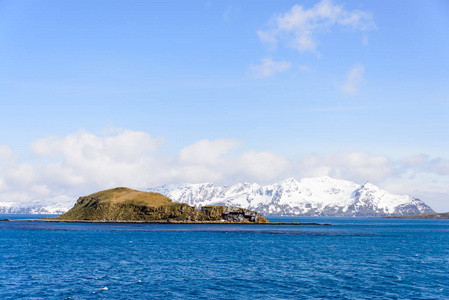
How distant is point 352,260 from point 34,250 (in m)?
74.3

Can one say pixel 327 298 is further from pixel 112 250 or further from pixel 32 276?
pixel 112 250

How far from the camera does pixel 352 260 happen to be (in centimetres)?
8456

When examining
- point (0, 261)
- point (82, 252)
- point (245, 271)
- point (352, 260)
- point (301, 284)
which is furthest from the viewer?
point (82, 252)

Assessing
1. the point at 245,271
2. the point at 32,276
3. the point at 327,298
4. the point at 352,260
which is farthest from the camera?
the point at 352,260

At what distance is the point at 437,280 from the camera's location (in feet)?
206

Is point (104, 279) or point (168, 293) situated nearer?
point (168, 293)

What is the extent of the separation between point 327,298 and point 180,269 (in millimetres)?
29213

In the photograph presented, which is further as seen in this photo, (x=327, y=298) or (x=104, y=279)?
(x=104, y=279)

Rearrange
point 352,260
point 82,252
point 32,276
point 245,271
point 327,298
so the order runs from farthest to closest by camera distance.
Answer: point 82,252 < point 352,260 < point 245,271 < point 32,276 < point 327,298

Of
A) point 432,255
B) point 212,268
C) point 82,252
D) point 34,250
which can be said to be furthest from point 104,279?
point 432,255

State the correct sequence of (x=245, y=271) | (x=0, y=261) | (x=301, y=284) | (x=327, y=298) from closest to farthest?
(x=327, y=298), (x=301, y=284), (x=245, y=271), (x=0, y=261)

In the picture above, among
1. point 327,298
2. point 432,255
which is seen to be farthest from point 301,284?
point 432,255

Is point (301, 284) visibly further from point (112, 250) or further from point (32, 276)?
point (112, 250)

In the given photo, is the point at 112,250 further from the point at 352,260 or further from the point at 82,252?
the point at 352,260
